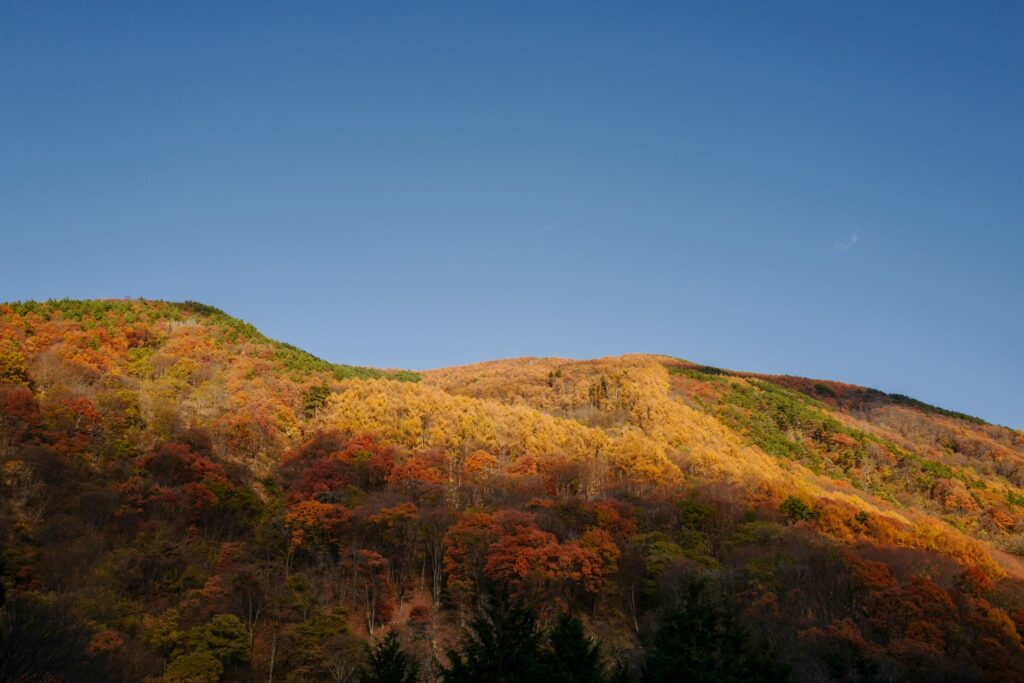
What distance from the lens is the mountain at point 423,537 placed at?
31.2 meters

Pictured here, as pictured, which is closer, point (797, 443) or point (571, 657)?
point (571, 657)

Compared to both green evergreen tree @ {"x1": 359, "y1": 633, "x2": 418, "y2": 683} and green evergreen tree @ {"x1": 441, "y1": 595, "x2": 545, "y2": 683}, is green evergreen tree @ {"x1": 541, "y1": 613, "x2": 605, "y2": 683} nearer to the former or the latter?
green evergreen tree @ {"x1": 441, "y1": 595, "x2": 545, "y2": 683}

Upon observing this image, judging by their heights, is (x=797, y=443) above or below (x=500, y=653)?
above

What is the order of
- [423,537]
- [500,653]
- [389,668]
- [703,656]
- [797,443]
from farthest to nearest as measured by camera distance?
[797,443] → [423,537] → [389,668] → [500,653] → [703,656]

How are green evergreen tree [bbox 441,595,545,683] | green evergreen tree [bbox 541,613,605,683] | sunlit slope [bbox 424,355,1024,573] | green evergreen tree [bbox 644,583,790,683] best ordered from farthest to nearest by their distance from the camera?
1. sunlit slope [bbox 424,355,1024,573]
2. green evergreen tree [bbox 441,595,545,683]
3. green evergreen tree [bbox 541,613,605,683]
4. green evergreen tree [bbox 644,583,790,683]

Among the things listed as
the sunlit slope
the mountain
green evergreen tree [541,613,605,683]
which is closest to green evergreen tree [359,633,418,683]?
the mountain

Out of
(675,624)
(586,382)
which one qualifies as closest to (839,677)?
(675,624)

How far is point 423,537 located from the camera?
1773 inches

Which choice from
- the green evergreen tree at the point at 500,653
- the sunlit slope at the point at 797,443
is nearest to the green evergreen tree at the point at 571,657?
the green evergreen tree at the point at 500,653

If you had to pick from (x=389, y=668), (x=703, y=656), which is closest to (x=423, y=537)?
(x=389, y=668)

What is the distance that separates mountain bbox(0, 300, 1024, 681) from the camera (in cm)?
3119

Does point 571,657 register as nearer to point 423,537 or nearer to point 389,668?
point 389,668

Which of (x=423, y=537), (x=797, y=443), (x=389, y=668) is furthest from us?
(x=797, y=443)

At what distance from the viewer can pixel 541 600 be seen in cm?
3812
